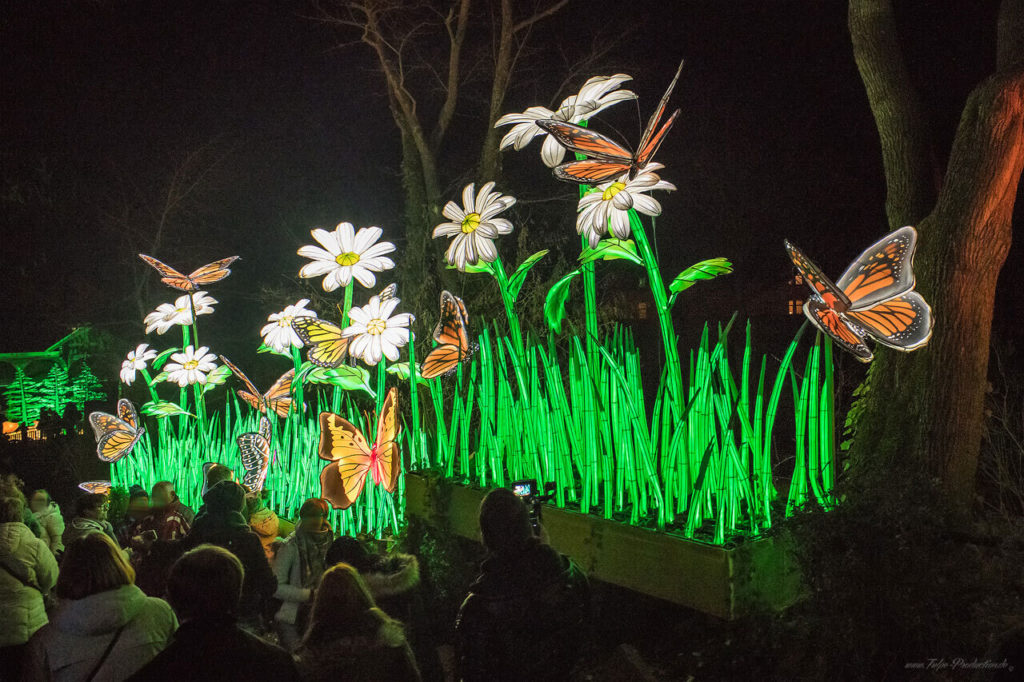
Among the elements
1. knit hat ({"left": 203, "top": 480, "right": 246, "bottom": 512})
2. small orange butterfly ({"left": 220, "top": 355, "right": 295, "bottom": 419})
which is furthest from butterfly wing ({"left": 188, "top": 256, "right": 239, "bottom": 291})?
knit hat ({"left": 203, "top": 480, "right": 246, "bottom": 512})

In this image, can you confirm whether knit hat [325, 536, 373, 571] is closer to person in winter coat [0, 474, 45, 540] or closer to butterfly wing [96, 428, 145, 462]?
person in winter coat [0, 474, 45, 540]

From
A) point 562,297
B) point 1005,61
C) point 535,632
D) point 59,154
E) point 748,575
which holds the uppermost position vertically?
point 59,154

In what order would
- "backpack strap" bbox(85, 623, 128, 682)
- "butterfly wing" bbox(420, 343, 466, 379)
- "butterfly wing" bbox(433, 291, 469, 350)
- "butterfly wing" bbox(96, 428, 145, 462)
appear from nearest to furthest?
"backpack strap" bbox(85, 623, 128, 682) → "butterfly wing" bbox(433, 291, 469, 350) → "butterfly wing" bbox(420, 343, 466, 379) → "butterfly wing" bbox(96, 428, 145, 462)

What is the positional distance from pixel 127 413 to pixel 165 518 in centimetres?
402

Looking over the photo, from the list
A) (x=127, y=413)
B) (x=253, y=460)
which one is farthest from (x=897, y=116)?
(x=127, y=413)

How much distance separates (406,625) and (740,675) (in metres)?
1.45

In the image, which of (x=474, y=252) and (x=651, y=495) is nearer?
(x=651, y=495)

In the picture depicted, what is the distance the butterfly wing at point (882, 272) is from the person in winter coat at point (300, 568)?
269 centimetres

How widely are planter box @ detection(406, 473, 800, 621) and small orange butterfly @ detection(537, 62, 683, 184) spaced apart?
1.77 metres

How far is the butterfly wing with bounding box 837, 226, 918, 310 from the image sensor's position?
3816 mm

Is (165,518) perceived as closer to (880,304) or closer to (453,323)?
(453,323)

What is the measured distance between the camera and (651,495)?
485 cm

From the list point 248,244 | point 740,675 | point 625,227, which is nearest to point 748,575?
point 740,675

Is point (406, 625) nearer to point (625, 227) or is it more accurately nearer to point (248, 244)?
point (625, 227)
